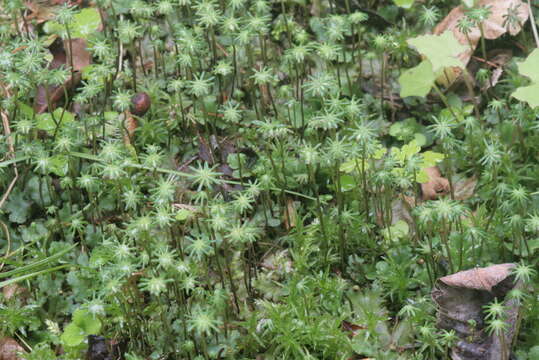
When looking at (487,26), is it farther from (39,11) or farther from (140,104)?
(39,11)

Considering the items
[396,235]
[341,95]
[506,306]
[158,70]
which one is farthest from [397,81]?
[506,306]

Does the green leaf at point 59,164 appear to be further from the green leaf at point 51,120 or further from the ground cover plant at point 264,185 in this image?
the green leaf at point 51,120

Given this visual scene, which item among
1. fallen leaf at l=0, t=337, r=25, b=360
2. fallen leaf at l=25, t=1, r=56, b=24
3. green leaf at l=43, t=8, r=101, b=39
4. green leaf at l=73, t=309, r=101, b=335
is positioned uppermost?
fallen leaf at l=25, t=1, r=56, b=24

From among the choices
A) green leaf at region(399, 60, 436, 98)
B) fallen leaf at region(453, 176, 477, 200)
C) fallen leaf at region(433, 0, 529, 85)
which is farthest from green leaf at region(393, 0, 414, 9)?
fallen leaf at region(453, 176, 477, 200)

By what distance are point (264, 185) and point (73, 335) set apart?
3.72 ft

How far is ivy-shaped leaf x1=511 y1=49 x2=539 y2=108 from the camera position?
3.65 m

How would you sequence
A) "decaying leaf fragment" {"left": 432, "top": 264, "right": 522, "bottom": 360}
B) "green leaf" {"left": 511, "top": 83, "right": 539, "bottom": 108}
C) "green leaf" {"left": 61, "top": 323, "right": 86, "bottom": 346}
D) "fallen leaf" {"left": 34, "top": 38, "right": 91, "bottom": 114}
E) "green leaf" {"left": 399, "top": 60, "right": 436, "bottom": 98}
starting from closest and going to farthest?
"decaying leaf fragment" {"left": 432, "top": 264, "right": 522, "bottom": 360} → "green leaf" {"left": 61, "top": 323, "right": 86, "bottom": 346} → "green leaf" {"left": 511, "top": 83, "right": 539, "bottom": 108} → "green leaf" {"left": 399, "top": 60, "right": 436, "bottom": 98} → "fallen leaf" {"left": 34, "top": 38, "right": 91, "bottom": 114}

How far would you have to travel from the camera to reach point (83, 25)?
4.59 metres

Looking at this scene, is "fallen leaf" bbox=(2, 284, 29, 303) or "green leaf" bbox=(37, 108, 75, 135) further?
"green leaf" bbox=(37, 108, 75, 135)

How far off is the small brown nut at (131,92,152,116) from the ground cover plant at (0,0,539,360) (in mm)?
25

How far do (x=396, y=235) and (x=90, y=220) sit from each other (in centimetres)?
158

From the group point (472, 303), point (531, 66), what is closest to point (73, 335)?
point (472, 303)

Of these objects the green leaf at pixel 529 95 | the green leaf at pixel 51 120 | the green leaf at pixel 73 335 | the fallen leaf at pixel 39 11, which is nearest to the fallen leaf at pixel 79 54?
the fallen leaf at pixel 39 11

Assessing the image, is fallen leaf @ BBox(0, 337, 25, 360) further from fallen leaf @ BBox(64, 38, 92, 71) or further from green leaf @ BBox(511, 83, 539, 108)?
green leaf @ BBox(511, 83, 539, 108)
